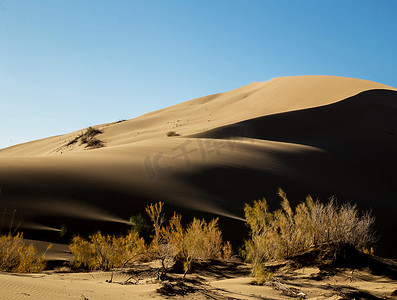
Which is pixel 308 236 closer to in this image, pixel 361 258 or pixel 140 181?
pixel 361 258

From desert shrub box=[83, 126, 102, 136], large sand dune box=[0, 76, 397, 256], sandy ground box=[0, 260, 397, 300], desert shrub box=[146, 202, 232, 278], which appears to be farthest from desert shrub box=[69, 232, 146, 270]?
desert shrub box=[83, 126, 102, 136]

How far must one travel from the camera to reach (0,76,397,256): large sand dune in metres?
13.4

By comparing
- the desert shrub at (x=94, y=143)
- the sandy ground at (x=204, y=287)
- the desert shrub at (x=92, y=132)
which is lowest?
the sandy ground at (x=204, y=287)

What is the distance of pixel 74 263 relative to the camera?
9.52 m

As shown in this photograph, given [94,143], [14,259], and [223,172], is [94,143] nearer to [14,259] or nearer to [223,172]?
[223,172]

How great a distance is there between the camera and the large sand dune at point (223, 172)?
44.0 ft

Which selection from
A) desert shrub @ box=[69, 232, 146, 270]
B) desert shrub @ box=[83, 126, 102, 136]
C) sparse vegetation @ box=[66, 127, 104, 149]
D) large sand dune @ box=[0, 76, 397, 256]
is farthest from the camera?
desert shrub @ box=[83, 126, 102, 136]

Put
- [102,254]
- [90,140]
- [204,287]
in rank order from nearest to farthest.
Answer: [204,287], [102,254], [90,140]

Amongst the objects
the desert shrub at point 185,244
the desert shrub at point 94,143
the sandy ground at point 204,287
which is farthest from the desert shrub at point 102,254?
the desert shrub at point 94,143

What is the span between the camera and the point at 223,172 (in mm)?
18422

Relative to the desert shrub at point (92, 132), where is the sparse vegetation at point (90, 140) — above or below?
below

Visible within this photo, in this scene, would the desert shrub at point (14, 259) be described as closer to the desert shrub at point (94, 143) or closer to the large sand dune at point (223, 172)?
the large sand dune at point (223, 172)

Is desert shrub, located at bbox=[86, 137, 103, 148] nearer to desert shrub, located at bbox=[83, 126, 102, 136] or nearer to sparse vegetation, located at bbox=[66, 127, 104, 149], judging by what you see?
sparse vegetation, located at bbox=[66, 127, 104, 149]

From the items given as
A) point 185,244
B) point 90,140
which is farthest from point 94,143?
point 185,244
